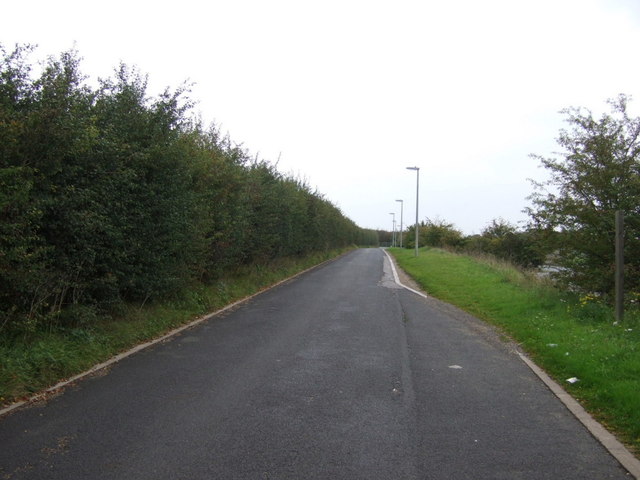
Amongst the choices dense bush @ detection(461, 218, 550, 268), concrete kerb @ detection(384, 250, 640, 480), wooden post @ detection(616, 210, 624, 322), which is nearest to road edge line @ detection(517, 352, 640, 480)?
concrete kerb @ detection(384, 250, 640, 480)

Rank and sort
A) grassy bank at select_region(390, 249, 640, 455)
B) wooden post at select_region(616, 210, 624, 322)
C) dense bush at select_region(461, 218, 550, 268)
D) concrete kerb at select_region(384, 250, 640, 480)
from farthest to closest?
dense bush at select_region(461, 218, 550, 268) < wooden post at select_region(616, 210, 624, 322) < grassy bank at select_region(390, 249, 640, 455) < concrete kerb at select_region(384, 250, 640, 480)

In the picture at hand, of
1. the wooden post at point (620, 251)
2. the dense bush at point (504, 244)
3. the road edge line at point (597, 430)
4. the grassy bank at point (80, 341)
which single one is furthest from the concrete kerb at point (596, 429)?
the dense bush at point (504, 244)

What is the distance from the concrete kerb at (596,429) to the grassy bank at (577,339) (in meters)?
0.09

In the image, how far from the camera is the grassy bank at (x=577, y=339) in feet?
17.6

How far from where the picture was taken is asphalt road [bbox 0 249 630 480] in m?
3.92

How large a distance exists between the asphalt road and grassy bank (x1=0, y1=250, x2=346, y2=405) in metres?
0.40

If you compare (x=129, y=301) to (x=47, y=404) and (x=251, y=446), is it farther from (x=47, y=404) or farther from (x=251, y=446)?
(x=251, y=446)

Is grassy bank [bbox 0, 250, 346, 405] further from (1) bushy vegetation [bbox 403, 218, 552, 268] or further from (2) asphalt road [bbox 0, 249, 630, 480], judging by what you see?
(1) bushy vegetation [bbox 403, 218, 552, 268]

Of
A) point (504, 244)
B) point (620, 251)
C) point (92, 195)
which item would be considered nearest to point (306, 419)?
point (92, 195)

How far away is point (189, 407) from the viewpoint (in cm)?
524

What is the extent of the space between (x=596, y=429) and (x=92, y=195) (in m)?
6.77

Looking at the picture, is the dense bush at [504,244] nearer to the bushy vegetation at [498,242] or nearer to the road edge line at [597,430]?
the bushy vegetation at [498,242]

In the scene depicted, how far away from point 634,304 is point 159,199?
9752 mm

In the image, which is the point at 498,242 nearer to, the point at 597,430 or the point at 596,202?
the point at 596,202
